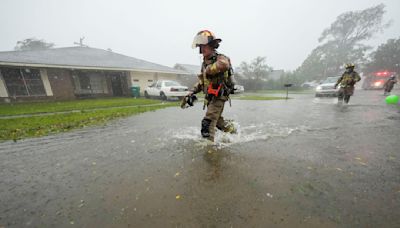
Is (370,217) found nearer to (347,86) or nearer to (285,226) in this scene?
(285,226)

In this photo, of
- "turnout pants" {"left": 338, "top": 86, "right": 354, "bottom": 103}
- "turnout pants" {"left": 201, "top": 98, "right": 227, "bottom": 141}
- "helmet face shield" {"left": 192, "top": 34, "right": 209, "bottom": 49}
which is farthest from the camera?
"turnout pants" {"left": 338, "top": 86, "right": 354, "bottom": 103}

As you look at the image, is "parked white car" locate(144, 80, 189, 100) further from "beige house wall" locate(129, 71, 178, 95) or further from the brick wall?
the brick wall

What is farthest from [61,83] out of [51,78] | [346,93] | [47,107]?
[346,93]

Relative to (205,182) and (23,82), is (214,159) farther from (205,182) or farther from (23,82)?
(23,82)

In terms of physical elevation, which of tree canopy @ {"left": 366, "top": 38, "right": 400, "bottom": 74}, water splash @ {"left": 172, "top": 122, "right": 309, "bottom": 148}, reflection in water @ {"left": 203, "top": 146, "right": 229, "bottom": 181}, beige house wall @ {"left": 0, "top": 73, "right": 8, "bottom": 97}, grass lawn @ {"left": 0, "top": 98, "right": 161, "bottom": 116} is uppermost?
tree canopy @ {"left": 366, "top": 38, "right": 400, "bottom": 74}

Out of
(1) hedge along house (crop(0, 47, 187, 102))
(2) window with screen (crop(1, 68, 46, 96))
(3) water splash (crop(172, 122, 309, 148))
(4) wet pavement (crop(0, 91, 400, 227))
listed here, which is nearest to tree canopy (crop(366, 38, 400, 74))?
(1) hedge along house (crop(0, 47, 187, 102))

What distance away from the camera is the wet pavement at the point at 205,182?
4.65ft

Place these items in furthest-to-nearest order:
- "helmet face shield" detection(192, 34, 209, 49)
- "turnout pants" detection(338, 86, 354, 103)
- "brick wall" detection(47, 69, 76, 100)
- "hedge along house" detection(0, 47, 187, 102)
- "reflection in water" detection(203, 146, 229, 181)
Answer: "brick wall" detection(47, 69, 76, 100) → "hedge along house" detection(0, 47, 187, 102) → "turnout pants" detection(338, 86, 354, 103) → "helmet face shield" detection(192, 34, 209, 49) → "reflection in water" detection(203, 146, 229, 181)

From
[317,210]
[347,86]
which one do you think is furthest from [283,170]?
[347,86]

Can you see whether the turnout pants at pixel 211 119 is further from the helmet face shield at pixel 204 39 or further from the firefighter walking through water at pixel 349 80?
the firefighter walking through water at pixel 349 80

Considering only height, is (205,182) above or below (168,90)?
below

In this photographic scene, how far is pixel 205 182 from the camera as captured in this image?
194 centimetres

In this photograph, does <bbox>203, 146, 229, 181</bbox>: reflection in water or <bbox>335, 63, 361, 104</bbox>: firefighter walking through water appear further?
<bbox>335, 63, 361, 104</bbox>: firefighter walking through water

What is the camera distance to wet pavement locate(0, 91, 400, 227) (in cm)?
142
